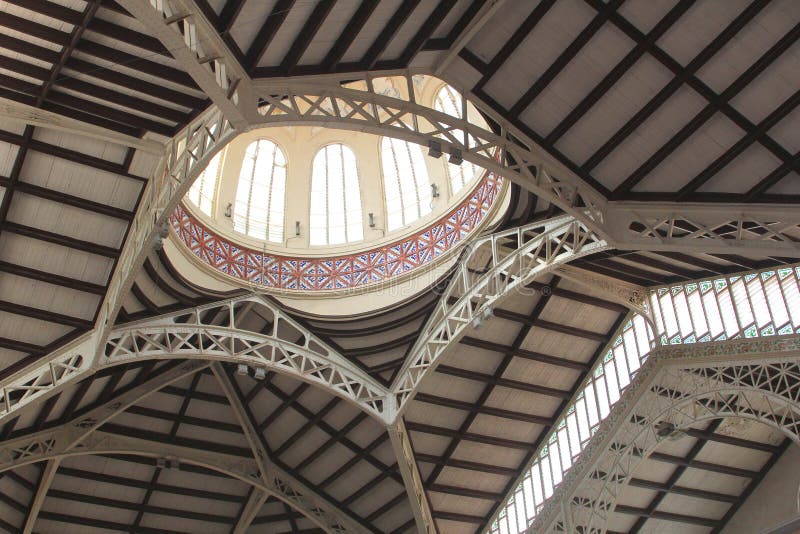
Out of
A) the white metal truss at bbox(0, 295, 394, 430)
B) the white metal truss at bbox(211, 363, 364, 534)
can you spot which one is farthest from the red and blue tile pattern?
the white metal truss at bbox(211, 363, 364, 534)

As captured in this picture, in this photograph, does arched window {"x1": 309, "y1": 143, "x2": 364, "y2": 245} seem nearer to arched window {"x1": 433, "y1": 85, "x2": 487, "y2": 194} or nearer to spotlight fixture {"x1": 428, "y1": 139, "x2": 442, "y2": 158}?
arched window {"x1": 433, "y1": 85, "x2": 487, "y2": 194}

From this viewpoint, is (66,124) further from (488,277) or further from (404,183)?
(404,183)

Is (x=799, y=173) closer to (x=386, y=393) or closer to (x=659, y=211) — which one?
(x=659, y=211)

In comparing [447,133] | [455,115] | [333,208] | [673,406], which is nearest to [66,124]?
[447,133]

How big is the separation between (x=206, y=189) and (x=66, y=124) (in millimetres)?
10770

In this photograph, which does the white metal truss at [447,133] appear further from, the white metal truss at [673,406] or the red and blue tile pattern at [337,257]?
the white metal truss at [673,406]

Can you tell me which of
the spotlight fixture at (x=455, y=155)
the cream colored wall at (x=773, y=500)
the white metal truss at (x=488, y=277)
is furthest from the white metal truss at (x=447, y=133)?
the cream colored wall at (x=773, y=500)

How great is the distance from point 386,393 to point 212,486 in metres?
11.0

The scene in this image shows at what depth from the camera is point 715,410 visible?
2762 centimetres

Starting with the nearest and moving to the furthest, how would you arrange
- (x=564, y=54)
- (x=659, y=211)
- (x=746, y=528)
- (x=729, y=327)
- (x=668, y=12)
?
(x=668, y=12)
(x=564, y=54)
(x=659, y=211)
(x=729, y=327)
(x=746, y=528)

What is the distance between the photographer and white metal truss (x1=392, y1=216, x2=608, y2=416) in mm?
22844

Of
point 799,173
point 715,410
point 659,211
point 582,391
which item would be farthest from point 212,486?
point 799,173

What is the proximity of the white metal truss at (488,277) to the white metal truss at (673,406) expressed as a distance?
18.0 feet

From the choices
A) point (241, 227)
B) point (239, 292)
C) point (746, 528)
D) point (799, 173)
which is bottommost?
point (746, 528)
